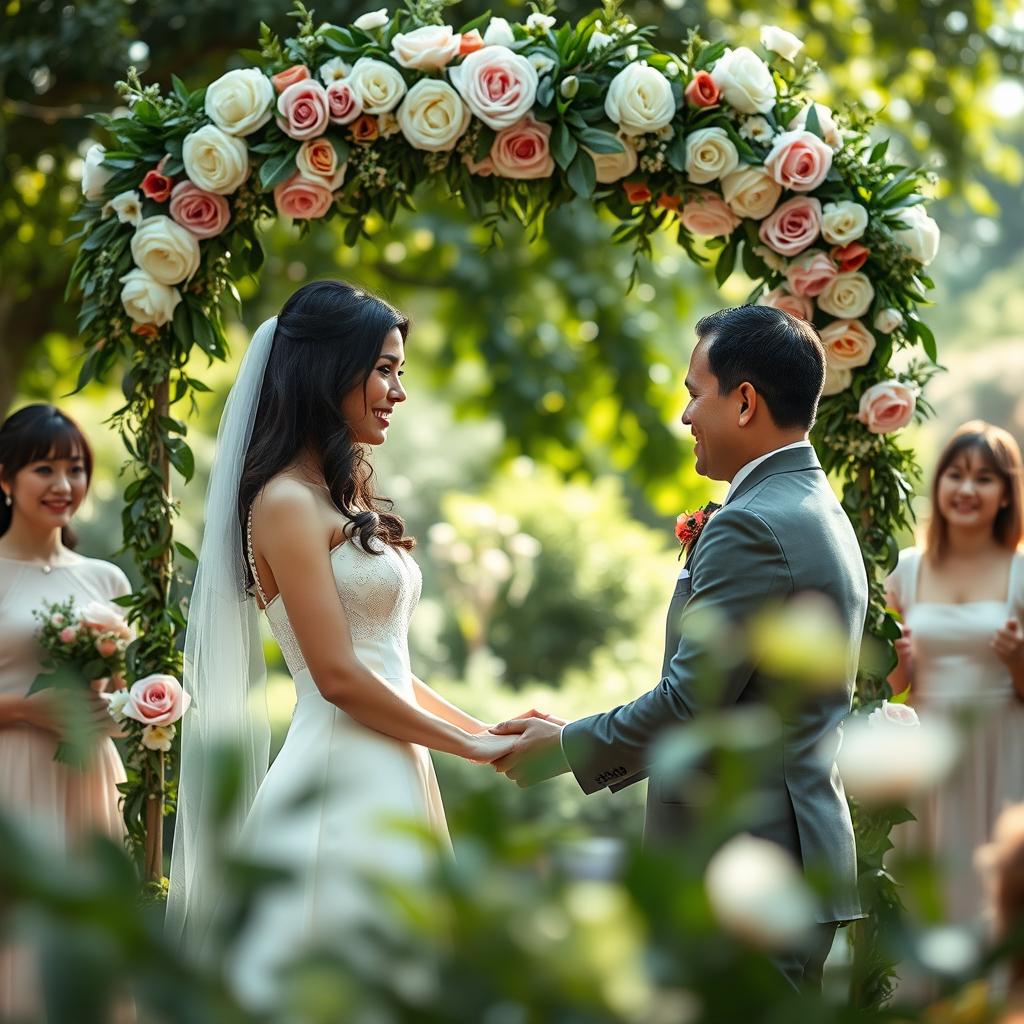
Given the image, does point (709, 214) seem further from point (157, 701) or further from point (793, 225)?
point (157, 701)

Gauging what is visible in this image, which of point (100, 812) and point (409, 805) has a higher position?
point (409, 805)

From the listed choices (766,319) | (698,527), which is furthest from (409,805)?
(766,319)

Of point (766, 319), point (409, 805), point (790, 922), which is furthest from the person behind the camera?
point (409, 805)

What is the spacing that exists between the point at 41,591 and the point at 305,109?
1.99m

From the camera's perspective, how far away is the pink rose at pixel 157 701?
430 cm

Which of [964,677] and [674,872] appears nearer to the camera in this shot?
[674,872]

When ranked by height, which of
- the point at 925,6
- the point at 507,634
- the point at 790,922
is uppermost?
the point at 925,6

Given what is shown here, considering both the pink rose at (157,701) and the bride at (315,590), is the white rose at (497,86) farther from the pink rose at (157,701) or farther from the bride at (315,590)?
the pink rose at (157,701)

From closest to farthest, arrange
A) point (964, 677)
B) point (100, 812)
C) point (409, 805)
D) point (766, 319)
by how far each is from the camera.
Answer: point (766, 319) → point (409, 805) → point (100, 812) → point (964, 677)

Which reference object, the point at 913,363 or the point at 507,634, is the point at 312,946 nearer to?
the point at 913,363

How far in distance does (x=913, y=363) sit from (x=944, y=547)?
4.96 feet

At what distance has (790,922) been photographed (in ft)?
3.33

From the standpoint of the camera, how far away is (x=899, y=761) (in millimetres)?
1061

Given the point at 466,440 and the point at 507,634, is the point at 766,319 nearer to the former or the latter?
the point at 507,634
